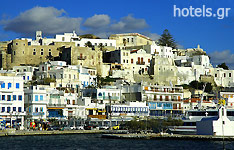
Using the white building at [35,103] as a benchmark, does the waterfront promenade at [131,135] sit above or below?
below

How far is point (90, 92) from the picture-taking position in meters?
81.4

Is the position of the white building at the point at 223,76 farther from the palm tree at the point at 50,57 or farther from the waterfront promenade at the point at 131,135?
the waterfront promenade at the point at 131,135

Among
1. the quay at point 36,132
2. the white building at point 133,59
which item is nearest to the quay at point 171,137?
the quay at point 36,132

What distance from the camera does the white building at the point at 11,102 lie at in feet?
212

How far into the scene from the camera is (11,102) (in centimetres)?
6544

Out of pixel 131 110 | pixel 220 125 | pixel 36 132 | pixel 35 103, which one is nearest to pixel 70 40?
pixel 131 110

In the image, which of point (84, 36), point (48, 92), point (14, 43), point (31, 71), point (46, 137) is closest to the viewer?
point (46, 137)

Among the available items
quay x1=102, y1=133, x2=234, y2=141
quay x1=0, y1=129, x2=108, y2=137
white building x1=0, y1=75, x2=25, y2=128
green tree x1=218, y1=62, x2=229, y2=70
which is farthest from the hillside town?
quay x1=102, y1=133, x2=234, y2=141

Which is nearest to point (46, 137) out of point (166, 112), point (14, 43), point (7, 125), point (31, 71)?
point (7, 125)

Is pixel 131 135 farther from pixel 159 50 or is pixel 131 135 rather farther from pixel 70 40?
pixel 159 50

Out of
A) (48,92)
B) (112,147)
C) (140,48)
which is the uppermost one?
(140,48)

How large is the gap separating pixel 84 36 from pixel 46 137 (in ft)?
202

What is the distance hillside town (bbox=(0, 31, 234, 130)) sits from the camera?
68.4m

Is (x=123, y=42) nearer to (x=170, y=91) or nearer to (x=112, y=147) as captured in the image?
(x=170, y=91)
